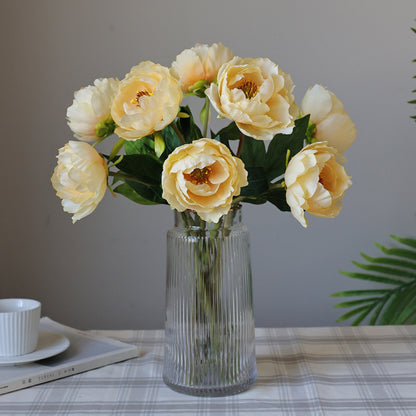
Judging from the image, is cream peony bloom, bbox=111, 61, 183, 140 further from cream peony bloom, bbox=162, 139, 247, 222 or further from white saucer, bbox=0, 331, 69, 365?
white saucer, bbox=0, 331, 69, 365

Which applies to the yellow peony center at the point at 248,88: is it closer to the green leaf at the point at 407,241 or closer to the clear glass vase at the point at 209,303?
the clear glass vase at the point at 209,303

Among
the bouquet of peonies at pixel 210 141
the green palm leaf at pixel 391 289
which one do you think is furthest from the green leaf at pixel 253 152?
the green palm leaf at pixel 391 289

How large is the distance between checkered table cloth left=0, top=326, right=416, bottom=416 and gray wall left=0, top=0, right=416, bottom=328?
2.25 ft

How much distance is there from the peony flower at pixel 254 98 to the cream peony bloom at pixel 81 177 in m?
0.15

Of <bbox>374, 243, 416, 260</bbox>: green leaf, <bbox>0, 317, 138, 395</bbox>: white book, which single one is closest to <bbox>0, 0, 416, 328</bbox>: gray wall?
<bbox>374, 243, 416, 260</bbox>: green leaf

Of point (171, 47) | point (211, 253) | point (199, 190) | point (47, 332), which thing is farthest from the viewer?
point (171, 47)

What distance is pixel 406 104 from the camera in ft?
5.46

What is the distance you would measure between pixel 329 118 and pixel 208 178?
0.19 m

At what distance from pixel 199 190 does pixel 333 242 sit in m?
1.08

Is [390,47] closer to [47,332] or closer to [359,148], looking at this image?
[359,148]

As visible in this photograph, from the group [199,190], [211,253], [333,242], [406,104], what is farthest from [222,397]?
[406,104]

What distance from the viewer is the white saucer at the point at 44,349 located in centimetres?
87

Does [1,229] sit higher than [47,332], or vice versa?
[1,229]

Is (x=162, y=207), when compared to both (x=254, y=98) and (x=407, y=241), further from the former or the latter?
(x=254, y=98)
